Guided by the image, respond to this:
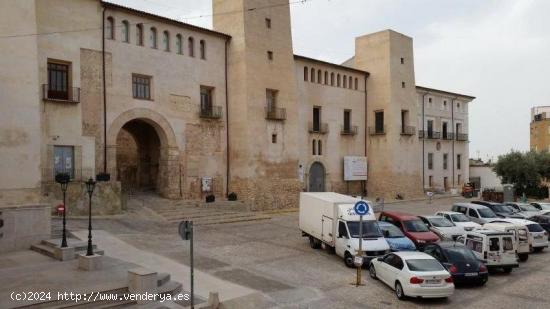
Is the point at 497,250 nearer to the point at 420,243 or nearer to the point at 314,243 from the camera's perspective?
the point at 420,243

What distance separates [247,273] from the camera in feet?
50.4

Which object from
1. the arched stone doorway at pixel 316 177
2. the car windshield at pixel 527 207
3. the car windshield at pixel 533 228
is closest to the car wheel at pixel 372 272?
the car windshield at pixel 533 228

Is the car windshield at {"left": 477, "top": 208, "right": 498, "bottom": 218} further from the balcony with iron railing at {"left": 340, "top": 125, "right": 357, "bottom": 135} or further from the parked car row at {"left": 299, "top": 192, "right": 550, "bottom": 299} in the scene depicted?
the balcony with iron railing at {"left": 340, "top": 125, "right": 357, "bottom": 135}

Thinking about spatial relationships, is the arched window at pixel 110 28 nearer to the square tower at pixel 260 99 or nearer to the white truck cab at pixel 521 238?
the square tower at pixel 260 99

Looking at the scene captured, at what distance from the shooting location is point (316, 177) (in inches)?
1585

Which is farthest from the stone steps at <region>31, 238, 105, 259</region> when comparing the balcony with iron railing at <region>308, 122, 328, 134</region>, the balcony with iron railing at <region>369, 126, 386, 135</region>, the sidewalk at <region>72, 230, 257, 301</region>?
the balcony with iron railing at <region>369, 126, 386, 135</region>

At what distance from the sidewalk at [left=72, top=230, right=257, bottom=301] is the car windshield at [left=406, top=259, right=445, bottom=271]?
4.44m

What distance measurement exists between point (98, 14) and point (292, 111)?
15077 mm

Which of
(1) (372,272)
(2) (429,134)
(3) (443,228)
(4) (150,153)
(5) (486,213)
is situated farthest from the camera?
(2) (429,134)

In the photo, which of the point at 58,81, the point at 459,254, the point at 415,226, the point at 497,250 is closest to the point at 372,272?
the point at 459,254

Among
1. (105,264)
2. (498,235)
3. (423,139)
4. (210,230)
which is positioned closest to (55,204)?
(210,230)

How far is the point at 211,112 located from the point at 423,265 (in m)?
21.3

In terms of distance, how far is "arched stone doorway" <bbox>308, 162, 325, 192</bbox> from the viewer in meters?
39.7

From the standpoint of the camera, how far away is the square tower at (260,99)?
31984 millimetres
